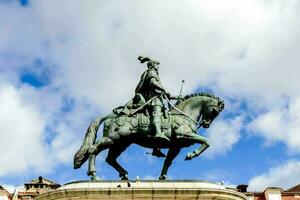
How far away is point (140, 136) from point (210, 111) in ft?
9.81

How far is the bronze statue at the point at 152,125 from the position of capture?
20.6m

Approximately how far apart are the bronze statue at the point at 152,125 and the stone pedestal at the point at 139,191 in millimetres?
1463

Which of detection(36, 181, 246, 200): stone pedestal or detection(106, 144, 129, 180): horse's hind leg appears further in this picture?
detection(106, 144, 129, 180): horse's hind leg

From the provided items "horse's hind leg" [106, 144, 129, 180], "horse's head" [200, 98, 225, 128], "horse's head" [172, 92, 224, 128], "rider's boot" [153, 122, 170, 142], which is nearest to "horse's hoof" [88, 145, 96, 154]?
"horse's hind leg" [106, 144, 129, 180]

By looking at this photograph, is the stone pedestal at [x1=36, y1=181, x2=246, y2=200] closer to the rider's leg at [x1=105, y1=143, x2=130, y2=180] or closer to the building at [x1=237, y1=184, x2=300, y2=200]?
the rider's leg at [x1=105, y1=143, x2=130, y2=180]

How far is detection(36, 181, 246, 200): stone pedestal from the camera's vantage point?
18438 mm

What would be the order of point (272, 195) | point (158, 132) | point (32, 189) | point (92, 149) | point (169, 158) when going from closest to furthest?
point (158, 132) → point (92, 149) → point (169, 158) → point (272, 195) → point (32, 189)

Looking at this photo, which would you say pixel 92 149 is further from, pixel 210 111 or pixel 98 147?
pixel 210 111

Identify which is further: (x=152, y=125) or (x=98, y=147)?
(x=98, y=147)

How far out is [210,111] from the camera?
851 inches

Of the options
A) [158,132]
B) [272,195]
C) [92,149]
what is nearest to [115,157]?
[92,149]

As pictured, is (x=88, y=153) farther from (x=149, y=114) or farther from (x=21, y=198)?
(x=21, y=198)

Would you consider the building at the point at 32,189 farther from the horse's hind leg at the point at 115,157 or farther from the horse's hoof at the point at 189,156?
the horse's hoof at the point at 189,156

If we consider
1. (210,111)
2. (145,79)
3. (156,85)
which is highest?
(145,79)
